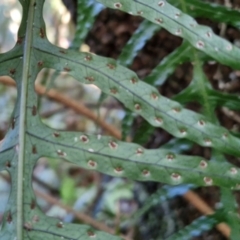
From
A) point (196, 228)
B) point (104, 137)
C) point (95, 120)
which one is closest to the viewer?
point (104, 137)

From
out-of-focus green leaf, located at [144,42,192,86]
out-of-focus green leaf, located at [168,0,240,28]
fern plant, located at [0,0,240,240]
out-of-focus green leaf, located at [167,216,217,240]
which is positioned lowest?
out-of-focus green leaf, located at [167,216,217,240]

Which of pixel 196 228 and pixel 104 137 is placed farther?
pixel 196 228

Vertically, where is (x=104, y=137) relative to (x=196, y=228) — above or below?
above

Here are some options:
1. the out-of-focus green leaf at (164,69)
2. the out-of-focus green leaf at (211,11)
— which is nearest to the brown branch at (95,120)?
the out-of-focus green leaf at (164,69)

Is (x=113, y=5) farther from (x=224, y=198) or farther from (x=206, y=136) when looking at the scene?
(x=224, y=198)

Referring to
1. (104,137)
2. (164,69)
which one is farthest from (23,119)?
(164,69)

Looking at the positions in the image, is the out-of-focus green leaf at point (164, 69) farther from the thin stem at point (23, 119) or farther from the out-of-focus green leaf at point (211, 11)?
the thin stem at point (23, 119)

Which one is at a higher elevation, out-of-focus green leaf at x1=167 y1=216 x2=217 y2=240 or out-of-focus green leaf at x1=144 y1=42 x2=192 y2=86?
out-of-focus green leaf at x1=144 y1=42 x2=192 y2=86

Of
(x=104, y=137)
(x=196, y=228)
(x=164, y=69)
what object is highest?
(x=164, y=69)

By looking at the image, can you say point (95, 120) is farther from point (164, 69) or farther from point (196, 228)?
point (196, 228)

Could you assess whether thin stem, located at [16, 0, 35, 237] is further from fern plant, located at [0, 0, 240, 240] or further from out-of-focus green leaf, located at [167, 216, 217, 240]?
out-of-focus green leaf, located at [167, 216, 217, 240]

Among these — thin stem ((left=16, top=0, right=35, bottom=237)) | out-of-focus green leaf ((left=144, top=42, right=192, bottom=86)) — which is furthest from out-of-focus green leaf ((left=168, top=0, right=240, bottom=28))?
thin stem ((left=16, top=0, right=35, bottom=237))
